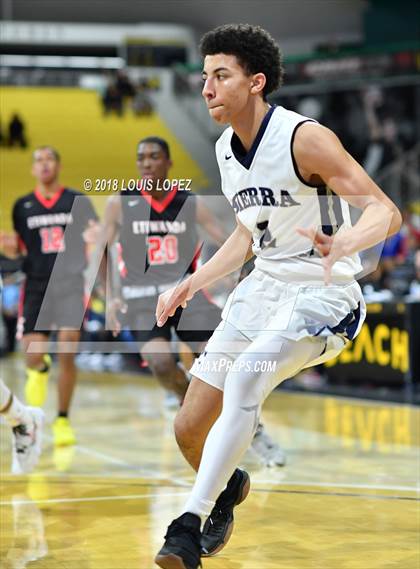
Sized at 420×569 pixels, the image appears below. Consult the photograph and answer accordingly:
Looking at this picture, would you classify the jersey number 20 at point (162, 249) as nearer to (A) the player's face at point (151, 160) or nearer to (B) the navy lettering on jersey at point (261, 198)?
(A) the player's face at point (151, 160)

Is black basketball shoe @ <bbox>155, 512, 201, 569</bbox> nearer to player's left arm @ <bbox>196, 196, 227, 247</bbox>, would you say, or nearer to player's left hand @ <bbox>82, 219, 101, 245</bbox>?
player's left arm @ <bbox>196, 196, 227, 247</bbox>

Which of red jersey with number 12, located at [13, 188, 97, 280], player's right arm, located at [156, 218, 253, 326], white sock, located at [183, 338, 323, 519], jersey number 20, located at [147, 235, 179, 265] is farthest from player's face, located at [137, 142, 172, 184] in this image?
white sock, located at [183, 338, 323, 519]

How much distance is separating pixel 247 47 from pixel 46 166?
14.1 ft

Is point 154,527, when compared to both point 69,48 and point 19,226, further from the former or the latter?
point 69,48

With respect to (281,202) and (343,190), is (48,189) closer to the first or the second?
(281,202)

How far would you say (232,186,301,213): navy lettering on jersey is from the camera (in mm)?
3814

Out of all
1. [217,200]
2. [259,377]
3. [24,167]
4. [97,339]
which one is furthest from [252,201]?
[24,167]

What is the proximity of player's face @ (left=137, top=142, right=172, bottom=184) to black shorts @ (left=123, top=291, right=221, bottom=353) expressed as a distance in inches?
33.9

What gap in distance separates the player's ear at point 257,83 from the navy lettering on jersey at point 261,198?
38cm

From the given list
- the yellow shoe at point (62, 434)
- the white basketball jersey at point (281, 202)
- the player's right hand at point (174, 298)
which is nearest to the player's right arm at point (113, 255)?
the yellow shoe at point (62, 434)

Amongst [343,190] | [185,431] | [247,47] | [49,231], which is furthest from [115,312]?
[343,190]

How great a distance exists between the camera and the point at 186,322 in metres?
6.66

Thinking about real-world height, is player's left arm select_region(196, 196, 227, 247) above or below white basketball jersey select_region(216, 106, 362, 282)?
below

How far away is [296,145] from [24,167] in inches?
815
